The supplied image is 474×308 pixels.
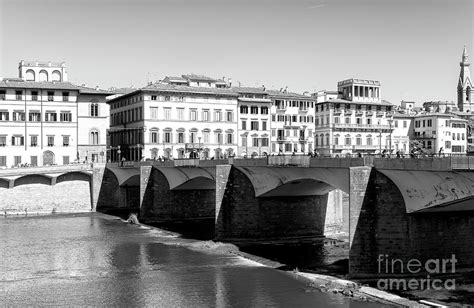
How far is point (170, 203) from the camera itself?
7144cm

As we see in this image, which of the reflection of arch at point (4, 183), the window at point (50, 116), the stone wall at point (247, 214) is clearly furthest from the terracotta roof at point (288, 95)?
the stone wall at point (247, 214)

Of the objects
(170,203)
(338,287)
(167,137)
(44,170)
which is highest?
(167,137)

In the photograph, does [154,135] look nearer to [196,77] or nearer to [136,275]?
[196,77]

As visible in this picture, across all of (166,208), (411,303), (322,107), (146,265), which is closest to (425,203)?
(411,303)

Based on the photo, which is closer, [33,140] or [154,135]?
[33,140]

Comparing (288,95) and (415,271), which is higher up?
(288,95)

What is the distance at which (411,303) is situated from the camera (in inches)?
1204

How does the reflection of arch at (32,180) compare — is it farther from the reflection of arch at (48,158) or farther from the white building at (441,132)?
the white building at (441,132)

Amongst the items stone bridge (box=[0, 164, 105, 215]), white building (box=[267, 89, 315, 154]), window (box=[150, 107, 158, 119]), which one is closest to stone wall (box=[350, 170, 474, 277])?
stone bridge (box=[0, 164, 105, 215])

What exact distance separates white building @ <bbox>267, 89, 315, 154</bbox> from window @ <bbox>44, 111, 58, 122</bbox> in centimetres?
3250

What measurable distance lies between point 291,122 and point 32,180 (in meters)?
41.6

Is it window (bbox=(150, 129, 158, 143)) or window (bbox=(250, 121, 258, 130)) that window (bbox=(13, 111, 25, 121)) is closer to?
window (bbox=(150, 129, 158, 143))

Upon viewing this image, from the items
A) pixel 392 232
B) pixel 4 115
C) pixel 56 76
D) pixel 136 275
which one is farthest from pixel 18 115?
pixel 392 232

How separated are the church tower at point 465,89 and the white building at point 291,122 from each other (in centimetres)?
7431
